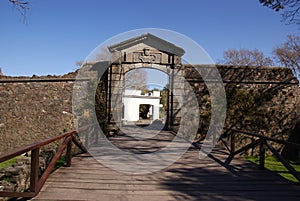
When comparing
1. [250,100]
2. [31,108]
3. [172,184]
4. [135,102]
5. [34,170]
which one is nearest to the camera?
[34,170]

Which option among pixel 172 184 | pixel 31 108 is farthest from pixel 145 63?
pixel 172 184

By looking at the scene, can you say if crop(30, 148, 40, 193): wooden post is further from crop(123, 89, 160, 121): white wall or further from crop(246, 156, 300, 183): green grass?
crop(123, 89, 160, 121): white wall

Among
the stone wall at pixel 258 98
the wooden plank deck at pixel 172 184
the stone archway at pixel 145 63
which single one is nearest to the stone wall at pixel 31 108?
the stone archway at pixel 145 63

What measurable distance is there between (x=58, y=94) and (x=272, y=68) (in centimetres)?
744

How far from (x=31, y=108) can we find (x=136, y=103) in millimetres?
13439

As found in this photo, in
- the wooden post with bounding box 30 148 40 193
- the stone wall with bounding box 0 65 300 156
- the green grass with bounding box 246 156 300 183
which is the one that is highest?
the stone wall with bounding box 0 65 300 156

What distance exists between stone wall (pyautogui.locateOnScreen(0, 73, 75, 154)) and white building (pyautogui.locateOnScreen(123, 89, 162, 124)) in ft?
38.3

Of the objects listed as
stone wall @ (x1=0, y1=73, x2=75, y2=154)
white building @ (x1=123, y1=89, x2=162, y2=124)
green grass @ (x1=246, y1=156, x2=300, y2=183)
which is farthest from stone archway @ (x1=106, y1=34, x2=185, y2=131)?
white building @ (x1=123, y1=89, x2=162, y2=124)

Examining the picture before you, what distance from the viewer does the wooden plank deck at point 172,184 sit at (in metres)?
3.08

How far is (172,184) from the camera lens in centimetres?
356

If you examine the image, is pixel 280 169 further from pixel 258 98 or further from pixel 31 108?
pixel 31 108

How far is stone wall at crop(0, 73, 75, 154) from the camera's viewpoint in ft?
31.0

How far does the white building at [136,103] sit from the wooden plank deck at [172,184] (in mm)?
16959

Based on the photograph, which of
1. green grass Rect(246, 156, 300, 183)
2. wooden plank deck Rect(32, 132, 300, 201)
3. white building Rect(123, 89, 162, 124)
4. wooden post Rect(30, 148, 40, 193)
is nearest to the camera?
wooden post Rect(30, 148, 40, 193)
